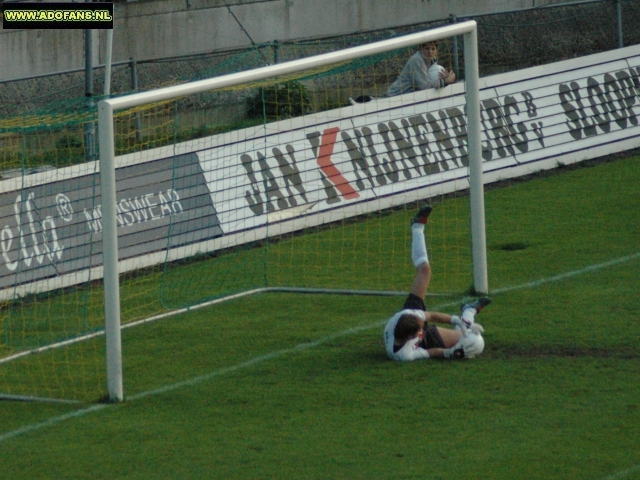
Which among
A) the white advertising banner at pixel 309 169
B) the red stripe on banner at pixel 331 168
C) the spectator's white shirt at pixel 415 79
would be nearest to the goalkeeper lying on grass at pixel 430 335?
the white advertising banner at pixel 309 169

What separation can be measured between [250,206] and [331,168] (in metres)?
1.29

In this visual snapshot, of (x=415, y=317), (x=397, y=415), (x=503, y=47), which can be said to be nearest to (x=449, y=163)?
(x=415, y=317)

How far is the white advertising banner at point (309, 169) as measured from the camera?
11.5 m

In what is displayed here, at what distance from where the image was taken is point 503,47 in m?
23.4

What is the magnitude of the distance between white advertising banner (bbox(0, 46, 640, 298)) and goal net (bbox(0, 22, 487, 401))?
0.07ft

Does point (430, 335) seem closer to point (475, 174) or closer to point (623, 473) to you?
point (475, 174)

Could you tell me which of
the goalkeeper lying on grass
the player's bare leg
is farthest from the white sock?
the goalkeeper lying on grass

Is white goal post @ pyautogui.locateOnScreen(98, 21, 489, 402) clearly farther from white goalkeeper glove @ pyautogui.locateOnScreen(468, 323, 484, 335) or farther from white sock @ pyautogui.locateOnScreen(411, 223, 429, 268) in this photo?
white goalkeeper glove @ pyautogui.locateOnScreen(468, 323, 484, 335)

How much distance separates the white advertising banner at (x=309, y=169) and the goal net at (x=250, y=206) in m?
0.02

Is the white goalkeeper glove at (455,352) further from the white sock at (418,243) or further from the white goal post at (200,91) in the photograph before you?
the white goal post at (200,91)

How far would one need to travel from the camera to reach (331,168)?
13.8 metres

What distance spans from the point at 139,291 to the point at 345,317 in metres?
2.44

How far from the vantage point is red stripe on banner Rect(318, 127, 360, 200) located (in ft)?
45.1

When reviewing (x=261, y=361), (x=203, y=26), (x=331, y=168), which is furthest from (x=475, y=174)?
(x=203, y=26)
